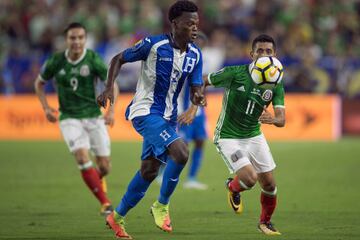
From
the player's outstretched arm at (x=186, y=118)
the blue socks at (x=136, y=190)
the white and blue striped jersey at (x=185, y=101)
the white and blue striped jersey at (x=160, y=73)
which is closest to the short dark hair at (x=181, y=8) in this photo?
the white and blue striped jersey at (x=160, y=73)

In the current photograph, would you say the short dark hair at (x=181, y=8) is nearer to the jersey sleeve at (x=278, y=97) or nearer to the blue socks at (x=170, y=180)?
the jersey sleeve at (x=278, y=97)

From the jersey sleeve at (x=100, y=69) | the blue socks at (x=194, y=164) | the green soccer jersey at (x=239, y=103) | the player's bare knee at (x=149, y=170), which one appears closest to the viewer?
the player's bare knee at (x=149, y=170)

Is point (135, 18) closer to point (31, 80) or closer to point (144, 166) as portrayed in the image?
point (31, 80)

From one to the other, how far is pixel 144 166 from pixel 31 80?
1527cm

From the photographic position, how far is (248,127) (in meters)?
9.83

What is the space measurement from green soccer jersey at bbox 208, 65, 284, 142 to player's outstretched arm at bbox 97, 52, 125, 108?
1.18 m

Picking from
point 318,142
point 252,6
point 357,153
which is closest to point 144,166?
point 357,153

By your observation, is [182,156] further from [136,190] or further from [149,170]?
[136,190]

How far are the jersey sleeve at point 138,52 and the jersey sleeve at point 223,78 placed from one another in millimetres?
959

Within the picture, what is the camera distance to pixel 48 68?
1196cm

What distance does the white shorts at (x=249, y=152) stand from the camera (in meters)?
9.70

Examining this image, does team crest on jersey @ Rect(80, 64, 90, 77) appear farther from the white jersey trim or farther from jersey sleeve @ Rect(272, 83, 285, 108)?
jersey sleeve @ Rect(272, 83, 285, 108)

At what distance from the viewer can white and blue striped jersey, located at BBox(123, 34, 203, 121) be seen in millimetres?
9305

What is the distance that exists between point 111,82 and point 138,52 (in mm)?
438
